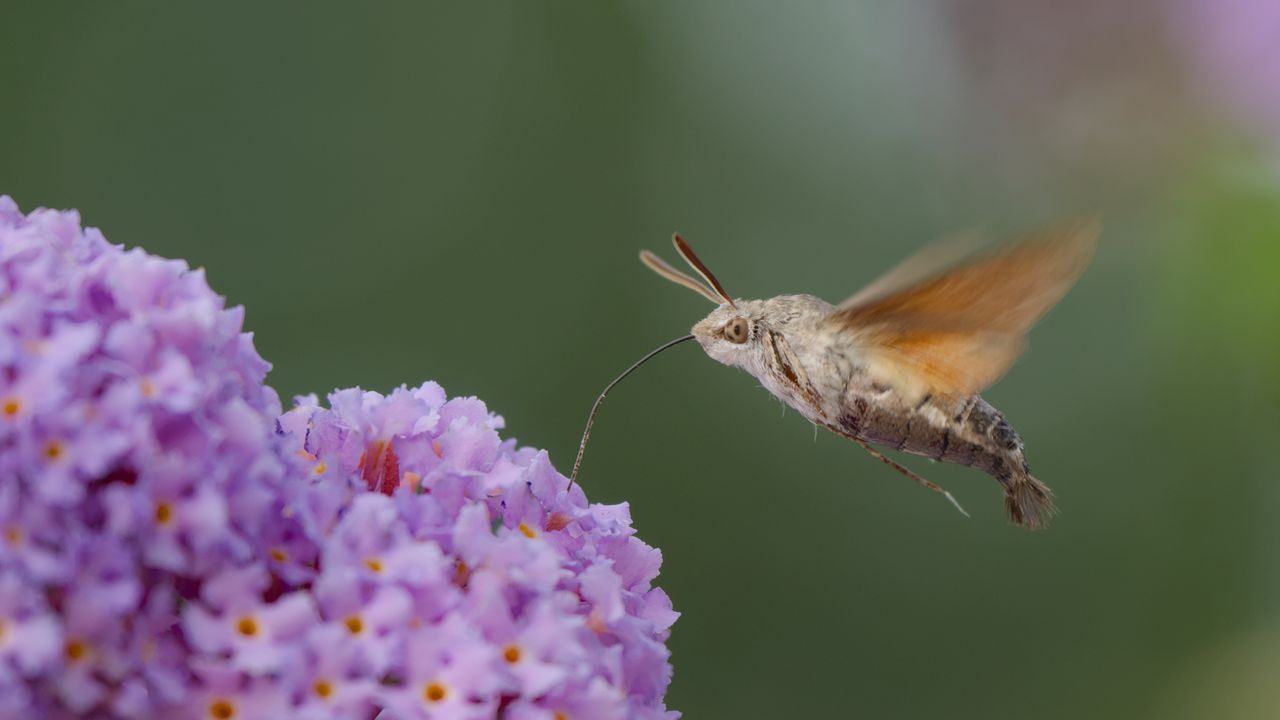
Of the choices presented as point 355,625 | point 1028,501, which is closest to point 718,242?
point 1028,501

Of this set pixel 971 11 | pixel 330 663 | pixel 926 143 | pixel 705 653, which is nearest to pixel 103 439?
pixel 330 663

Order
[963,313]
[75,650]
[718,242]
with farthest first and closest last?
1. [718,242]
2. [963,313]
3. [75,650]

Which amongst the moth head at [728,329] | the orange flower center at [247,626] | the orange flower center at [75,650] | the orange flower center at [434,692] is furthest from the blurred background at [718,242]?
the orange flower center at [75,650]

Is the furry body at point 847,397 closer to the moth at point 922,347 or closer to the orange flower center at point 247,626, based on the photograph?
the moth at point 922,347

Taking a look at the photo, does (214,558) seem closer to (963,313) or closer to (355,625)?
(355,625)

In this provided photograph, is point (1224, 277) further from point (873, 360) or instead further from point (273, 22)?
point (273, 22)

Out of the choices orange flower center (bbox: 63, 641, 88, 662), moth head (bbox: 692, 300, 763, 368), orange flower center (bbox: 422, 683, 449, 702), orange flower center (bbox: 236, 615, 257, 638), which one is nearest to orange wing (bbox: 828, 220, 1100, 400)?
moth head (bbox: 692, 300, 763, 368)

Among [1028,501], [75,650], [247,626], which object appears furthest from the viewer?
[1028,501]
